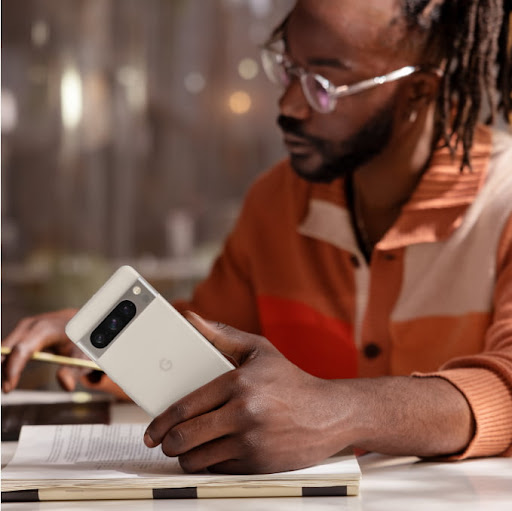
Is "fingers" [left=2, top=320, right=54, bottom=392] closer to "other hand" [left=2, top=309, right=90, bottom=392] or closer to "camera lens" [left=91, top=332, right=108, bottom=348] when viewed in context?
"other hand" [left=2, top=309, right=90, bottom=392]

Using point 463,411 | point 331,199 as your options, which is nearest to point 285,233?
point 331,199

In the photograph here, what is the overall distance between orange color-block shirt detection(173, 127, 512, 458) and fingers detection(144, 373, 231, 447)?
1.13 ft

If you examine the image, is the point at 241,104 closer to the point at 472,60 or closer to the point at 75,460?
the point at 472,60

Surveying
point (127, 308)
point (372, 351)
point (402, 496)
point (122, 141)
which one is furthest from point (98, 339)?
point (122, 141)

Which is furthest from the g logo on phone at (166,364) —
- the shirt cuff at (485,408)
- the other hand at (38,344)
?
the other hand at (38,344)

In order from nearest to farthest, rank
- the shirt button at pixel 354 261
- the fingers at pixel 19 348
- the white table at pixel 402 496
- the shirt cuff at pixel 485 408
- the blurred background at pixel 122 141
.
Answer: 1. the white table at pixel 402 496
2. the shirt cuff at pixel 485 408
3. the fingers at pixel 19 348
4. the shirt button at pixel 354 261
5. the blurred background at pixel 122 141

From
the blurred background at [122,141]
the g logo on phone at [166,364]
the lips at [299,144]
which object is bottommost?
the blurred background at [122,141]

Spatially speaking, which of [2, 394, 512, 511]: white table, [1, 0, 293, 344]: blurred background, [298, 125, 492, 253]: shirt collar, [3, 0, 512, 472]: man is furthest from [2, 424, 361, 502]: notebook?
[1, 0, 293, 344]: blurred background

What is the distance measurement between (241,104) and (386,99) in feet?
5.57

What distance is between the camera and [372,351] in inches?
44.9

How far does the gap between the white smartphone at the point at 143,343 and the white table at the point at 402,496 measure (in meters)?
0.09

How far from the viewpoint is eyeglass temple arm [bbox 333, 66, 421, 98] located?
3.68 ft

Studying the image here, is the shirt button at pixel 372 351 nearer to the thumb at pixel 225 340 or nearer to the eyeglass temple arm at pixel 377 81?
the eyeglass temple arm at pixel 377 81

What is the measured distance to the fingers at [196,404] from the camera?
27.8 inches
